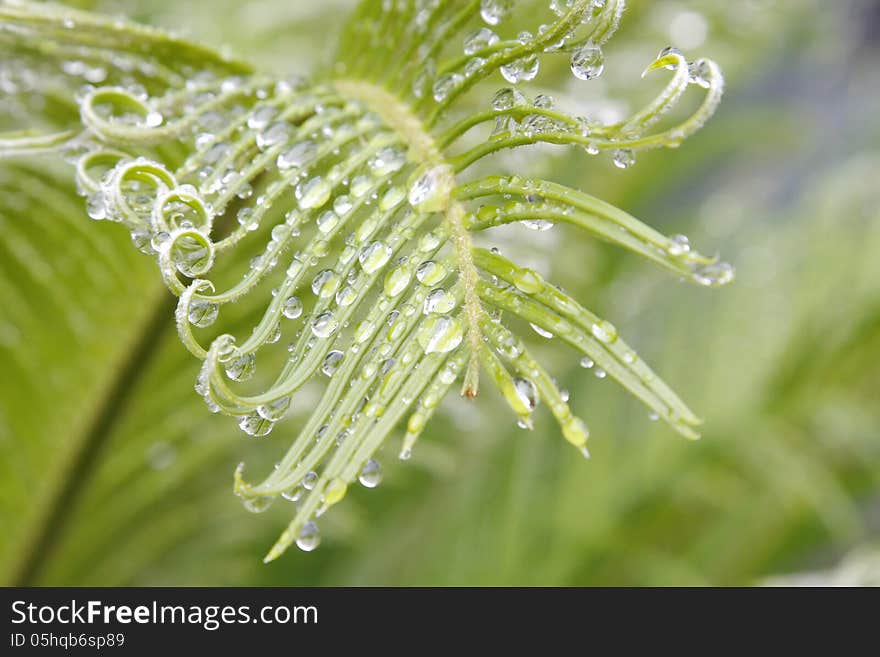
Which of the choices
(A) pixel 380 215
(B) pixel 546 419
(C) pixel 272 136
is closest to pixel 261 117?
(C) pixel 272 136

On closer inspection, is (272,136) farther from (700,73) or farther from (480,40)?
(700,73)

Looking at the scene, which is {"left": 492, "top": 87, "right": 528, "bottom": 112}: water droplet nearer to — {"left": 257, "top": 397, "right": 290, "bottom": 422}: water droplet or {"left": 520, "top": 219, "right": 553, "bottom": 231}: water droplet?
{"left": 520, "top": 219, "right": 553, "bottom": 231}: water droplet

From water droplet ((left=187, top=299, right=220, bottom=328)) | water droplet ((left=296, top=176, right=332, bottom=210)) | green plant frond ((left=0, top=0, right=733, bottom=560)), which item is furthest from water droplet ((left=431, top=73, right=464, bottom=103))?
water droplet ((left=187, top=299, right=220, bottom=328))

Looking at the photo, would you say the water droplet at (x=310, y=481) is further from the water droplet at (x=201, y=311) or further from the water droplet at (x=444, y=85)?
the water droplet at (x=444, y=85)

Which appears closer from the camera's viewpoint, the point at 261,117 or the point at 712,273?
the point at 712,273

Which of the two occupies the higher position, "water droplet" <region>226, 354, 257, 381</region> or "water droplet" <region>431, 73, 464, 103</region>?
"water droplet" <region>431, 73, 464, 103</region>

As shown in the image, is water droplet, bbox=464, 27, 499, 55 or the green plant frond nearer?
the green plant frond

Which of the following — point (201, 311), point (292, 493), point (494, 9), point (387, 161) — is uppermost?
point (494, 9)
